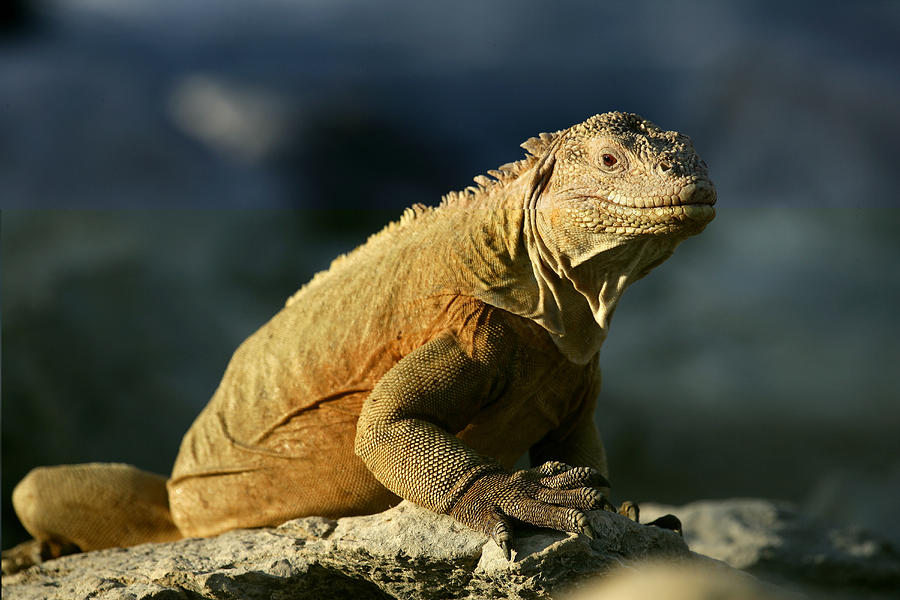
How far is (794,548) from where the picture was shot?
684cm

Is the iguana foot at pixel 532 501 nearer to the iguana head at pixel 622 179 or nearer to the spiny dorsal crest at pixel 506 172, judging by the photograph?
the iguana head at pixel 622 179

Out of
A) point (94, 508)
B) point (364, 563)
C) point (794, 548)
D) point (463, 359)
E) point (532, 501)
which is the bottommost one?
point (364, 563)

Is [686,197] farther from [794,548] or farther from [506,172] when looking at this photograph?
[794,548]

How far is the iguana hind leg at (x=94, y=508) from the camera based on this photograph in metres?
5.39

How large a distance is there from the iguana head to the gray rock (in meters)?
3.62

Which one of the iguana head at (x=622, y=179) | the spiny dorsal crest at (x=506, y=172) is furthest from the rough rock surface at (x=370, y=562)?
the spiny dorsal crest at (x=506, y=172)

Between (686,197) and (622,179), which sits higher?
(622,179)

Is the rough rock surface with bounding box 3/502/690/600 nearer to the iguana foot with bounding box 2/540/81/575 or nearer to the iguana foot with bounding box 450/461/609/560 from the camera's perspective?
the iguana foot with bounding box 450/461/609/560

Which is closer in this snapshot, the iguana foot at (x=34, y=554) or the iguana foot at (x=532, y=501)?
the iguana foot at (x=532, y=501)

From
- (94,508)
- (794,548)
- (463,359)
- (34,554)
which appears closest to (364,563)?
(463,359)

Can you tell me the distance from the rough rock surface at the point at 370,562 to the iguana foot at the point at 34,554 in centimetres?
89

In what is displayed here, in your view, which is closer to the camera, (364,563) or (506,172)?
(364,563)

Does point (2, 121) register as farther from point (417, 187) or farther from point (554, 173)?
point (554, 173)

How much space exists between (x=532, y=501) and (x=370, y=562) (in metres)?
0.73
